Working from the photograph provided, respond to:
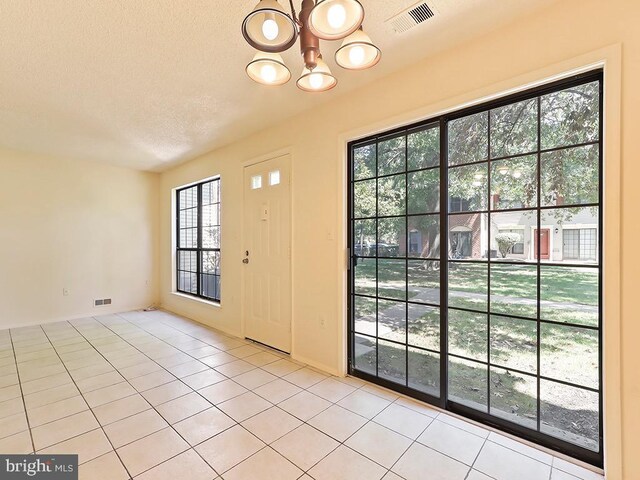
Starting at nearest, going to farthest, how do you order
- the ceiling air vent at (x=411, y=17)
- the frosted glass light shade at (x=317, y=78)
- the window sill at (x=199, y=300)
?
the frosted glass light shade at (x=317, y=78), the ceiling air vent at (x=411, y=17), the window sill at (x=199, y=300)

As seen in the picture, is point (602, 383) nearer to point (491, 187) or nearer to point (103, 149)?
point (491, 187)

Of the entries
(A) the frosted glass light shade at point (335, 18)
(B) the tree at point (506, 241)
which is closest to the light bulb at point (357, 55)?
(A) the frosted glass light shade at point (335, 18)

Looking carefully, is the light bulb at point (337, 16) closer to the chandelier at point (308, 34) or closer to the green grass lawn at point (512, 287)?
the chandelier at point (308, 34)

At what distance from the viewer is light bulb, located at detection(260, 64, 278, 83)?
5.46 feet

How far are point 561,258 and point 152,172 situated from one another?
628cm

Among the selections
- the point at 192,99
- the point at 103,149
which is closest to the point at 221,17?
the point at 192,99

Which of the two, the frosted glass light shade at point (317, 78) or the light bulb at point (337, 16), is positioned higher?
the light bulb at point (337, 16)

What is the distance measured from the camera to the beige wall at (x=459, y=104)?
159 centimetres

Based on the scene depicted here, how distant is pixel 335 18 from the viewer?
1.28 m

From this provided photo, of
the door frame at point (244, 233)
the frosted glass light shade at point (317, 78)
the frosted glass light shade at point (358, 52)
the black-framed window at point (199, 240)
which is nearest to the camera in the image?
the frosted glass light shade at point (358, 52)

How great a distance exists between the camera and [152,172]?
19.2ft

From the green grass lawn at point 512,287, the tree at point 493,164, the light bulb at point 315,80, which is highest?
the light bulb at point 315,80

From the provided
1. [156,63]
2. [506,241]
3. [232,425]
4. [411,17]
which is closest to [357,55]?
[411,17]

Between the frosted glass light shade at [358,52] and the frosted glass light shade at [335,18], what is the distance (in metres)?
0.24
